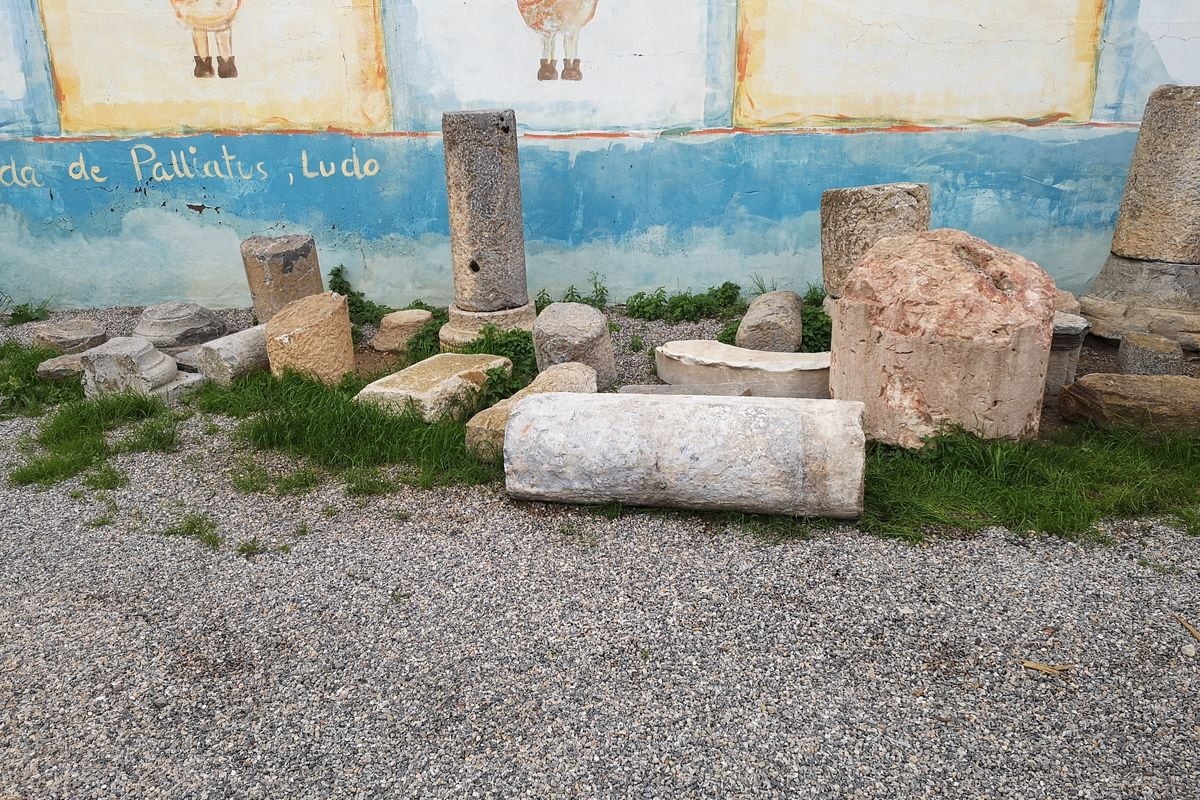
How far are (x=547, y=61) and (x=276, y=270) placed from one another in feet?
10.3

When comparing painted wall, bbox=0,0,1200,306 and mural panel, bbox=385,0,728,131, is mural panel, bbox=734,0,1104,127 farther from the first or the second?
mural panel, bbox=385,0,728,131

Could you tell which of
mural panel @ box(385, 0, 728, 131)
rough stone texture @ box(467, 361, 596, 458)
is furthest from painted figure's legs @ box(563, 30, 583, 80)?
rough stone texture @ box(467, 361, 596, 458)

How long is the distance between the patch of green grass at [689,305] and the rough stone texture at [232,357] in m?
3.35

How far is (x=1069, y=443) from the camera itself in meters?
4.99

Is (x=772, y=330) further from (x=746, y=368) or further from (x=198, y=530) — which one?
(x=198, y=530)

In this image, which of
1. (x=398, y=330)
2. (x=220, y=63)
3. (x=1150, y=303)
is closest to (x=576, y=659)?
(x=398, y=330)

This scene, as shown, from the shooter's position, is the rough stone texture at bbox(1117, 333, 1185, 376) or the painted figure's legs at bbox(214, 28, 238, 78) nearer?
→ the rough stone texture at bbox(1117, 333, 1185, 376)

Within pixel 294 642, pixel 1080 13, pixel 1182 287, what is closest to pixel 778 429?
pixel 294 642

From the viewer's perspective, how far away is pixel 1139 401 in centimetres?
491

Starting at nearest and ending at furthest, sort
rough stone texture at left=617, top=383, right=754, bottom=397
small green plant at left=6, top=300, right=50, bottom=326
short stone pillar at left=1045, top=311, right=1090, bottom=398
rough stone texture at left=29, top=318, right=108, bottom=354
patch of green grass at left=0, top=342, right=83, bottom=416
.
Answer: rough stone texture at left=617, top=383, right=754, bottom=397 → short stone pillar at left=1045, top=311, right=1090, bottom=398 → patch of green grass at left=0, top=342, right=83, bottom=416 → rough stone texture at left=29, top=318, right=108, bottom=354 → small green plant at left=6, top=300, right=50, bottom=326

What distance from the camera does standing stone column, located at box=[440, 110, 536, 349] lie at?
22.0 feet

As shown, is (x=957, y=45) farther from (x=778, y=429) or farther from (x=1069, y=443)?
(x=778, y=429)

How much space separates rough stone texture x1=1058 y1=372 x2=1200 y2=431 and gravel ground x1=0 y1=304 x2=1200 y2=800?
980 millimetres

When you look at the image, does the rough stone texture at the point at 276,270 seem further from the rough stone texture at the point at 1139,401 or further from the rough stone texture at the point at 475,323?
the rough stone texture at the point at 1139,401
